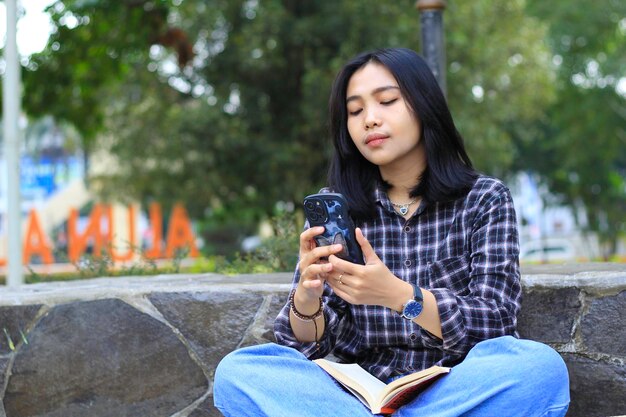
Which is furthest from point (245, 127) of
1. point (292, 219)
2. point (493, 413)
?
point (493, 413)

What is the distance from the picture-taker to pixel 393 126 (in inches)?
103

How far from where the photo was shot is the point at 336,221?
2309 mm

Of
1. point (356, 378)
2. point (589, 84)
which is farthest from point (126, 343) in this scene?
point (589, 84)

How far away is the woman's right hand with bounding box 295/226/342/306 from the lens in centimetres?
228

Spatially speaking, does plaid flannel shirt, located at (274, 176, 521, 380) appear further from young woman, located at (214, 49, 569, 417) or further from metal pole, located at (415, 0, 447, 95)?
metal pole, located at (415, 0, 447, 95)

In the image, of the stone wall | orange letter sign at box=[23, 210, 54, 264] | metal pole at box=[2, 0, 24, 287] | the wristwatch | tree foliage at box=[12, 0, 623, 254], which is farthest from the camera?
orange letter sign at box=[23, 210, 54, 264]

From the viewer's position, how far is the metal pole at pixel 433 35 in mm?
4445

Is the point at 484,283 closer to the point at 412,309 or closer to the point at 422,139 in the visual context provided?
the point at 412,309

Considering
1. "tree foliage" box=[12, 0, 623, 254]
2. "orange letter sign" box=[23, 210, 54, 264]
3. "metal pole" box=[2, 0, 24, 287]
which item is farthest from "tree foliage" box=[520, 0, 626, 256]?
"metal pole" box=[2, 0, 24, 287]

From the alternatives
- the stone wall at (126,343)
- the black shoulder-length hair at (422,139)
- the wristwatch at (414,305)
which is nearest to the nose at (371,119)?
the black shoulder-length hair at (422,139)

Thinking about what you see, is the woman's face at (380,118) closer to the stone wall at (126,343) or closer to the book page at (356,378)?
the book page at (356,378)

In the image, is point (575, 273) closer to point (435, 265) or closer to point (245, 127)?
point (435, 265)

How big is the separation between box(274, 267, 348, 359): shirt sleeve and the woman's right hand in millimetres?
140

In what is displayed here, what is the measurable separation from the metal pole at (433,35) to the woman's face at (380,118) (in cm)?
184
